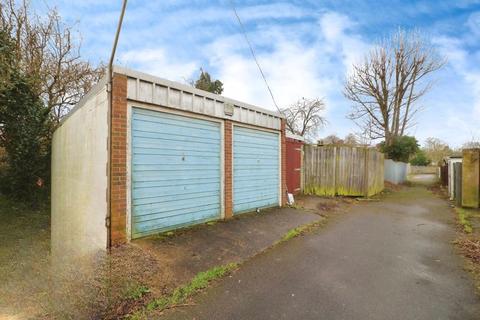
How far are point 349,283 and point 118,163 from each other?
151 inches

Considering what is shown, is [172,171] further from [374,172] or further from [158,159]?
[374,172]

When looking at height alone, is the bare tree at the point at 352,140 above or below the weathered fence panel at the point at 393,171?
above

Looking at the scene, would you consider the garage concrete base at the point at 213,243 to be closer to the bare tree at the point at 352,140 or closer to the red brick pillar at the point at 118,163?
the red brick pillar at the point at 118,163

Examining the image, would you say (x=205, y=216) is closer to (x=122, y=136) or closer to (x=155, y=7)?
(x=122, y=136)

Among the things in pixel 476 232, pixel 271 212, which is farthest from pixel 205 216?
pixel 476 232

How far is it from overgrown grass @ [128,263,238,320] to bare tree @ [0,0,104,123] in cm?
1051

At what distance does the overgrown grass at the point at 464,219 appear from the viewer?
20.9ft

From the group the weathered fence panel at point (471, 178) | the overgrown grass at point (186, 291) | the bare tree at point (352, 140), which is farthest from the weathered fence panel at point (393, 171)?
the overgrown grass at point (186, 291)

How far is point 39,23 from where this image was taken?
11.7 meters

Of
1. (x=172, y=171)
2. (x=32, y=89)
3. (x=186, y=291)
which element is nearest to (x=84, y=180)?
(x=172, y=171)

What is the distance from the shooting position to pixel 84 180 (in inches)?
207

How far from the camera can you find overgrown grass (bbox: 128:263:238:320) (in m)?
3.01

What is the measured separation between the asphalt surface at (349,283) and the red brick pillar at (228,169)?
1667mm

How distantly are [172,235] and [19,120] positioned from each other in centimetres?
851
